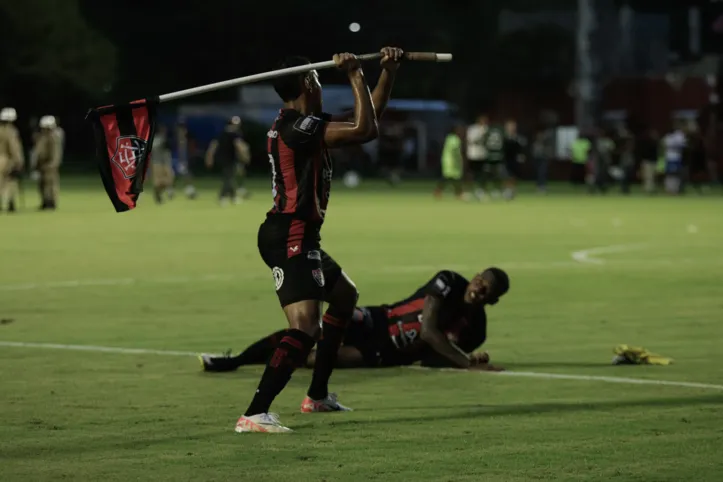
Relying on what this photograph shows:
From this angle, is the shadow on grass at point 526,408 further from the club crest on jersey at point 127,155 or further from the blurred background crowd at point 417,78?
the blurred background crowd at point 417,78

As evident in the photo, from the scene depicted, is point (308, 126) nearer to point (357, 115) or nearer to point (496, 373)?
point (357, 115)

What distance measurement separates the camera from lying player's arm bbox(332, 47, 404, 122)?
31.7ft

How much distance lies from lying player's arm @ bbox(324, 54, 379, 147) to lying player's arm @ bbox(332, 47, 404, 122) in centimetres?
A: 24

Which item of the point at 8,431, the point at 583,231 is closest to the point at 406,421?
the point at 8,431

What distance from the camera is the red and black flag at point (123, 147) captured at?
31.5ft

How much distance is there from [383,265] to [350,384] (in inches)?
426

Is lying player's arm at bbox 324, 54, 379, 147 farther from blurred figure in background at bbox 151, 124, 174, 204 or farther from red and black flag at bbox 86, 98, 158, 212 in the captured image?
blurred figure in background at bbox 151, 124, 174, 204

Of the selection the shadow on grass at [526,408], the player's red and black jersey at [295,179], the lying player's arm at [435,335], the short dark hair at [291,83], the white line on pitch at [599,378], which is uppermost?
the short dark hair at [291,83]

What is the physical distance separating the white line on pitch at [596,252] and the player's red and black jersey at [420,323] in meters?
10.8

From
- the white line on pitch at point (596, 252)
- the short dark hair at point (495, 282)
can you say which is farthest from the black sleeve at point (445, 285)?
the white line on pitch at point (596, 252)

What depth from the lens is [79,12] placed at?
88.7m

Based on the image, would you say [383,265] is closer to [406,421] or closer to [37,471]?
[406,421]

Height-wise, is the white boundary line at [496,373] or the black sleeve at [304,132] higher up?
the black sleeve at [304,132]

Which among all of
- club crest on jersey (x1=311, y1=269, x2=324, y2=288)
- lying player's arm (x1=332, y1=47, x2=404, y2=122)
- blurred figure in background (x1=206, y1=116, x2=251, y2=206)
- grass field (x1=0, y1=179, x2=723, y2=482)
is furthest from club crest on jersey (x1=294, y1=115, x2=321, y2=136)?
blurred figure in background (x1=206, y1=116, x2=251, y2=206)
